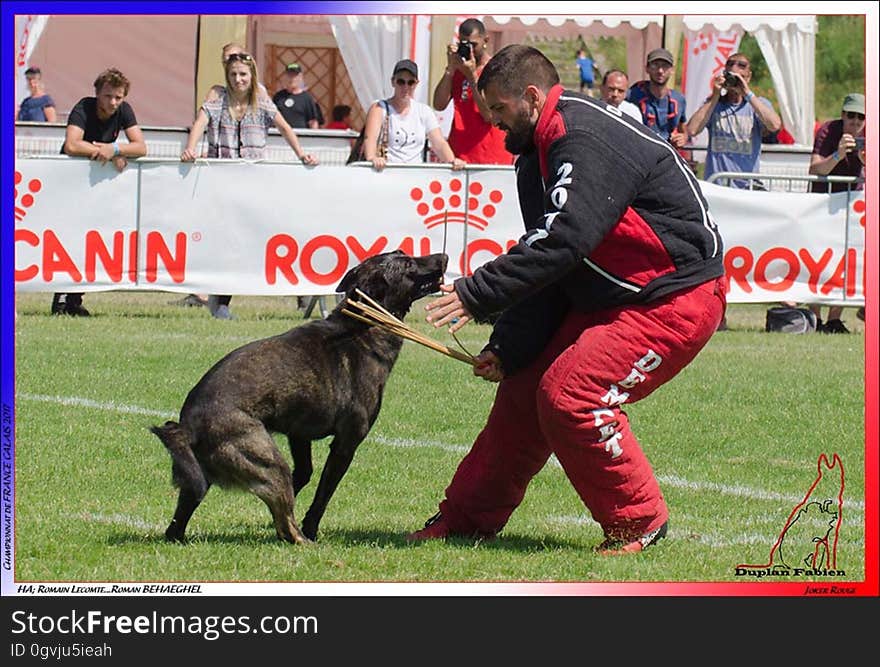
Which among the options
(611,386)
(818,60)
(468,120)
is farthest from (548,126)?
(818,60)

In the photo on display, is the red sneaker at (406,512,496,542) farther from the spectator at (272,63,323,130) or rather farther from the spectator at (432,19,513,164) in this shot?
the spectator at (272,63,323,130)

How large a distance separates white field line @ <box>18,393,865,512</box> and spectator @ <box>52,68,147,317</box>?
3785 millimetres

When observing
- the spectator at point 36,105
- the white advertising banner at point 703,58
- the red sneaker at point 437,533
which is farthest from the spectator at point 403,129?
the white advertising banner at point 703,58

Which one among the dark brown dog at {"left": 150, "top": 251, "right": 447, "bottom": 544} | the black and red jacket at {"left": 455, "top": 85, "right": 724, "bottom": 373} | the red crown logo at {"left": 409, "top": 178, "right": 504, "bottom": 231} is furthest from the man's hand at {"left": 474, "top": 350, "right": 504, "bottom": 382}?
the red crown logo at {"left": 409, "top": 178, "right": 504, "bottom": 231}

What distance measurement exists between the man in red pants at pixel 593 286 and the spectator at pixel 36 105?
58.7 ft

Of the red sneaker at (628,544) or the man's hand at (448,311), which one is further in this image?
the red sneaker at (628,544)

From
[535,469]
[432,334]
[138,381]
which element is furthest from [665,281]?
[432,334]

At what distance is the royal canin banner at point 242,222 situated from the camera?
12.7 metres

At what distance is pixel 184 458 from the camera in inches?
226

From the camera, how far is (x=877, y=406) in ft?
17.0

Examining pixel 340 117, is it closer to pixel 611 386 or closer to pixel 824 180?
pixel 824 180

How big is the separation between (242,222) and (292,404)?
7271 millimetres

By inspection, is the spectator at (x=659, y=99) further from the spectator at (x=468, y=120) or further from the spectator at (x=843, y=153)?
the spectator at (x=468, y=120)

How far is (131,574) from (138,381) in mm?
4557
